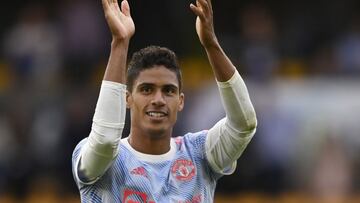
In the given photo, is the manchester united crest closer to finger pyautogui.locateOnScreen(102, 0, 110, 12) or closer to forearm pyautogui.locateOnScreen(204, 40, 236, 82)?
forearm pyautogui.locateOnScreen(204, 40, 236, 82)

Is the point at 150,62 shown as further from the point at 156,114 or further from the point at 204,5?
the point at 204,5

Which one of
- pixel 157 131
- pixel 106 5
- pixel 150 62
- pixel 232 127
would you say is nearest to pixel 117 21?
pixel 106 5

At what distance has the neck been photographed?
24.8 feet

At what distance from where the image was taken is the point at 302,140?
569 inches

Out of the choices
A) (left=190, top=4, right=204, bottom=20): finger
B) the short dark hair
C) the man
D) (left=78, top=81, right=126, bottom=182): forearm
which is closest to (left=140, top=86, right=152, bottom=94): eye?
the man

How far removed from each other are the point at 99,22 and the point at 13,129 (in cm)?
220

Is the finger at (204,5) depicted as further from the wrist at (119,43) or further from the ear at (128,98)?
the ear at (128,98)

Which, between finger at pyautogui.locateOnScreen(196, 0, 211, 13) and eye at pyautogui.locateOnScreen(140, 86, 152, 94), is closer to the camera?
finger at pyautogui.locateOnScreen(196, 0, 211, 13)

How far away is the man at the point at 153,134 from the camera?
23.4 feet

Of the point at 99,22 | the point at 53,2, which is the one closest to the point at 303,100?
the point at 99,22

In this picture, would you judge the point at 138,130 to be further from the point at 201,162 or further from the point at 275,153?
the point at 275,153

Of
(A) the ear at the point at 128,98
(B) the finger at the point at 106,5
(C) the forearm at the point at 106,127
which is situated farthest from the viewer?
(A) the ear at the point at 128,98

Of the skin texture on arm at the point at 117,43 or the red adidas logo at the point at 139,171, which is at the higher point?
the skin texture on arm at the point at 117,43

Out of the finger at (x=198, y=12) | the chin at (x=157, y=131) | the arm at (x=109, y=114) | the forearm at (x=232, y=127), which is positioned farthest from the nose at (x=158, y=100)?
the finger at (x=198, y=12)
